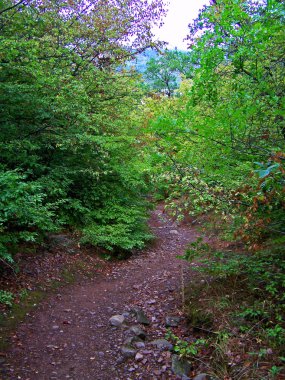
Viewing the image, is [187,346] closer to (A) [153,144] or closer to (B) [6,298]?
(B) [6,298]

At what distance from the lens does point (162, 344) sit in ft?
16.4

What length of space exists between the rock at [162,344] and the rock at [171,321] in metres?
0.52

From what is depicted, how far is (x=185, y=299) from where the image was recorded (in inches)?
241

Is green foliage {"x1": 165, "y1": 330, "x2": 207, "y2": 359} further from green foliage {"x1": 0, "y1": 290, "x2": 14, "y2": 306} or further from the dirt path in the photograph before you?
green foliage {"x1": 0, "y1": 290, "x2": 14, "y2": 306}

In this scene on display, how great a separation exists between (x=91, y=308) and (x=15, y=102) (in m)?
4.77

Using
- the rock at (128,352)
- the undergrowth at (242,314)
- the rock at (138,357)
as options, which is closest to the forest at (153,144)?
the undergrowth at (242,314)

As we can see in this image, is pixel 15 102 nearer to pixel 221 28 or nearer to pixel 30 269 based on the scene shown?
pixel 30 269

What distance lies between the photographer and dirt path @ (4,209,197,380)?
441 cm

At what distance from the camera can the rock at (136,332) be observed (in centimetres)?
527

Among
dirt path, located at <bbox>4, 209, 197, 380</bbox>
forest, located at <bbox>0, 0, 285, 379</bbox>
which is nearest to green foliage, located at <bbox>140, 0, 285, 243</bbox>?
forest, located at <bbox>0, 0, 285, 379</bbox>

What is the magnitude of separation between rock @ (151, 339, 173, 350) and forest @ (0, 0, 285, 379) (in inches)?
13.4

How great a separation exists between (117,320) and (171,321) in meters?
0.99

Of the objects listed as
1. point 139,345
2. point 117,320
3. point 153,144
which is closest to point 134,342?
point 139,345

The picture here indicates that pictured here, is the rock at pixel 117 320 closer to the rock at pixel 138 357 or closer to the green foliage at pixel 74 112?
the rock at pixel 138 357
